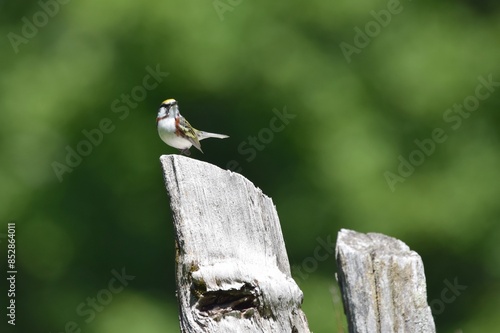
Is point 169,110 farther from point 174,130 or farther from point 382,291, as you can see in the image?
point 382,291

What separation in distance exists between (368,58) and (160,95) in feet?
8.92

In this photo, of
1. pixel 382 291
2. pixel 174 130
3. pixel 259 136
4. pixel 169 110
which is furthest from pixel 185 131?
pixel 259 136

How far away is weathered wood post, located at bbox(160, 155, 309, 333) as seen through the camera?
340 centimetres

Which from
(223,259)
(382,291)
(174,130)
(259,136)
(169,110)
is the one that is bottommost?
(382,291)

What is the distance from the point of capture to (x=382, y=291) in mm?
3717

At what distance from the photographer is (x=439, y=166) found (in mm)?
10805

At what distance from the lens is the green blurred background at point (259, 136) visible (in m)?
10.6

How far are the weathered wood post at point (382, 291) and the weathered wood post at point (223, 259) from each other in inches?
10.3

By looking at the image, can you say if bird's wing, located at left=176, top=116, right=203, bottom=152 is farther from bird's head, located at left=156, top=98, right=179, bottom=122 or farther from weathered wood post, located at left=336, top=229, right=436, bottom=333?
weathered wood post, located at left=336, top=229, right=436, bottom=333

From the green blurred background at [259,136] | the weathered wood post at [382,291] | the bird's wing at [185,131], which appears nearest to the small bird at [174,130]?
the bird's wing at [185,131]

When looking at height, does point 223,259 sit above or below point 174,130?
below

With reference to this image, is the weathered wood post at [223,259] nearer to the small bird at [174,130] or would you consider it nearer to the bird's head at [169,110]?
the small bird at [174,130]

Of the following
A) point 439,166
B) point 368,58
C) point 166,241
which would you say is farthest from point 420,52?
point 166,241

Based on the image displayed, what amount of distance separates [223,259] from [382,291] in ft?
2.43
